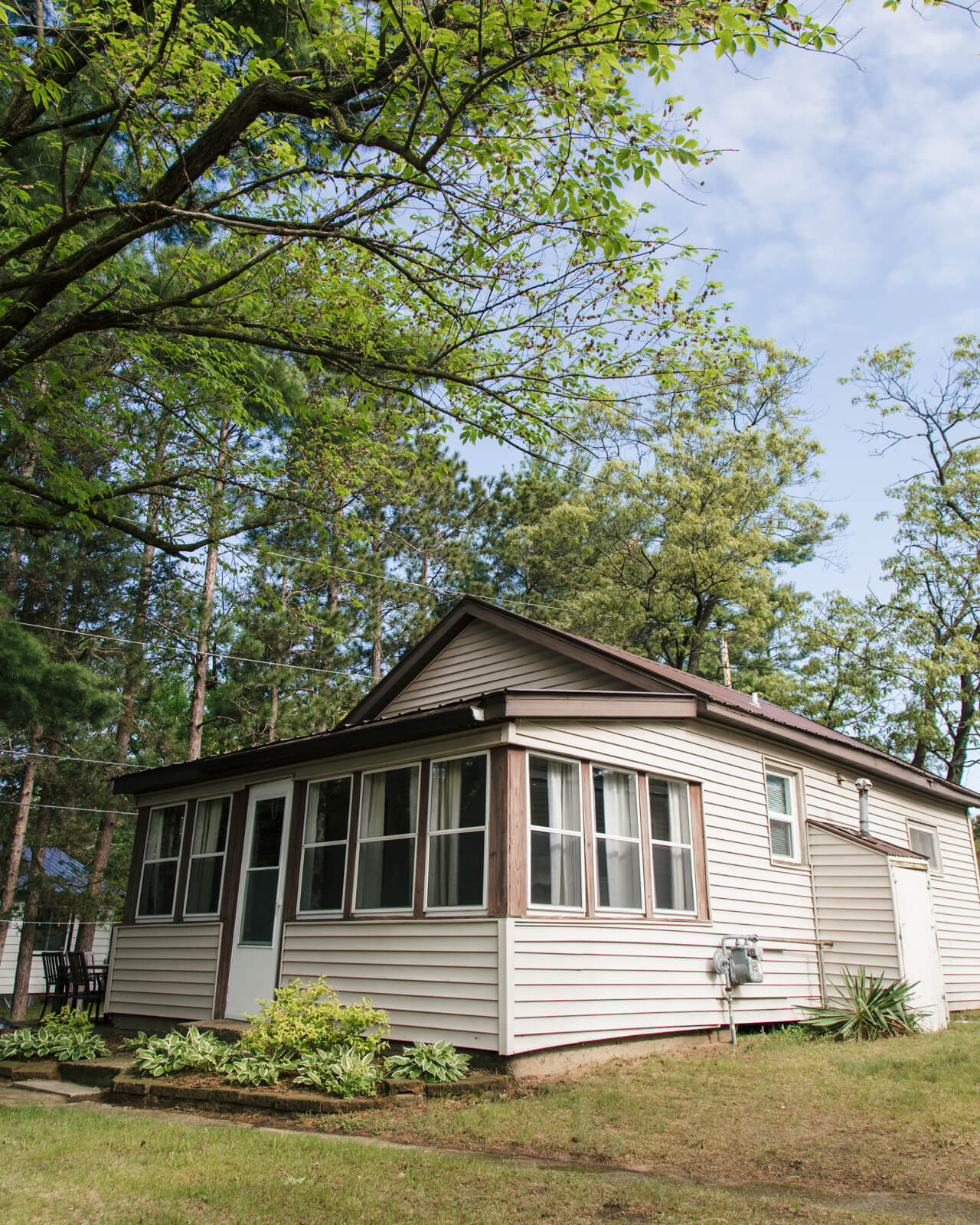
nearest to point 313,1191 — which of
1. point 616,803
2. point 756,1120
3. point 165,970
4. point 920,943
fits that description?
point 756,1120

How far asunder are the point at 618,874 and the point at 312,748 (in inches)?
142

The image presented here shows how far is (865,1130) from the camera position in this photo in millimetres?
6324

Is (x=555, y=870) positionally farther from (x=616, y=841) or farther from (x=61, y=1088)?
(x=61, y=1088)

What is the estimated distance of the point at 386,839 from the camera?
9.90 meters

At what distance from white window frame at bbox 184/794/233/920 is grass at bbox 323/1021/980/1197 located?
17.7 ft

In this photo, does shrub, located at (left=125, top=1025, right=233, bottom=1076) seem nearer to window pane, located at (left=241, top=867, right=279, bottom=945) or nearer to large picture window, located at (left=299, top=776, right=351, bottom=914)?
large picture window, located at (left=299, top=776, right=351, bottom=914)

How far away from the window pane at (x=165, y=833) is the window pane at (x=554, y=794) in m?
6.21

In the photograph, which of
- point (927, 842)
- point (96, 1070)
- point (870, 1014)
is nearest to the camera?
point (96, 1070)

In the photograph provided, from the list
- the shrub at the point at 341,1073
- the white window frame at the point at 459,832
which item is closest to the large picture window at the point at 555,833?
the white window frame at the point at 459,832

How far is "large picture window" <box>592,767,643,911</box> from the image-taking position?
9.37m

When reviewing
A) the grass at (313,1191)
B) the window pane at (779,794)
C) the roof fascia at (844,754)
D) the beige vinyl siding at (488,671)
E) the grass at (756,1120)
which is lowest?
the grass at (313,1191)

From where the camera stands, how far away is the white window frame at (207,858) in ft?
38.8

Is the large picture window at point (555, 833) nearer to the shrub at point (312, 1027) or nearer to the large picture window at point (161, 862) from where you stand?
the shrub at point (312, 1027)

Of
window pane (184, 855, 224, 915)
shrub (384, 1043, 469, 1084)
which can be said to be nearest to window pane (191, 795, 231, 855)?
window pane (184, 855, 224, 915)
